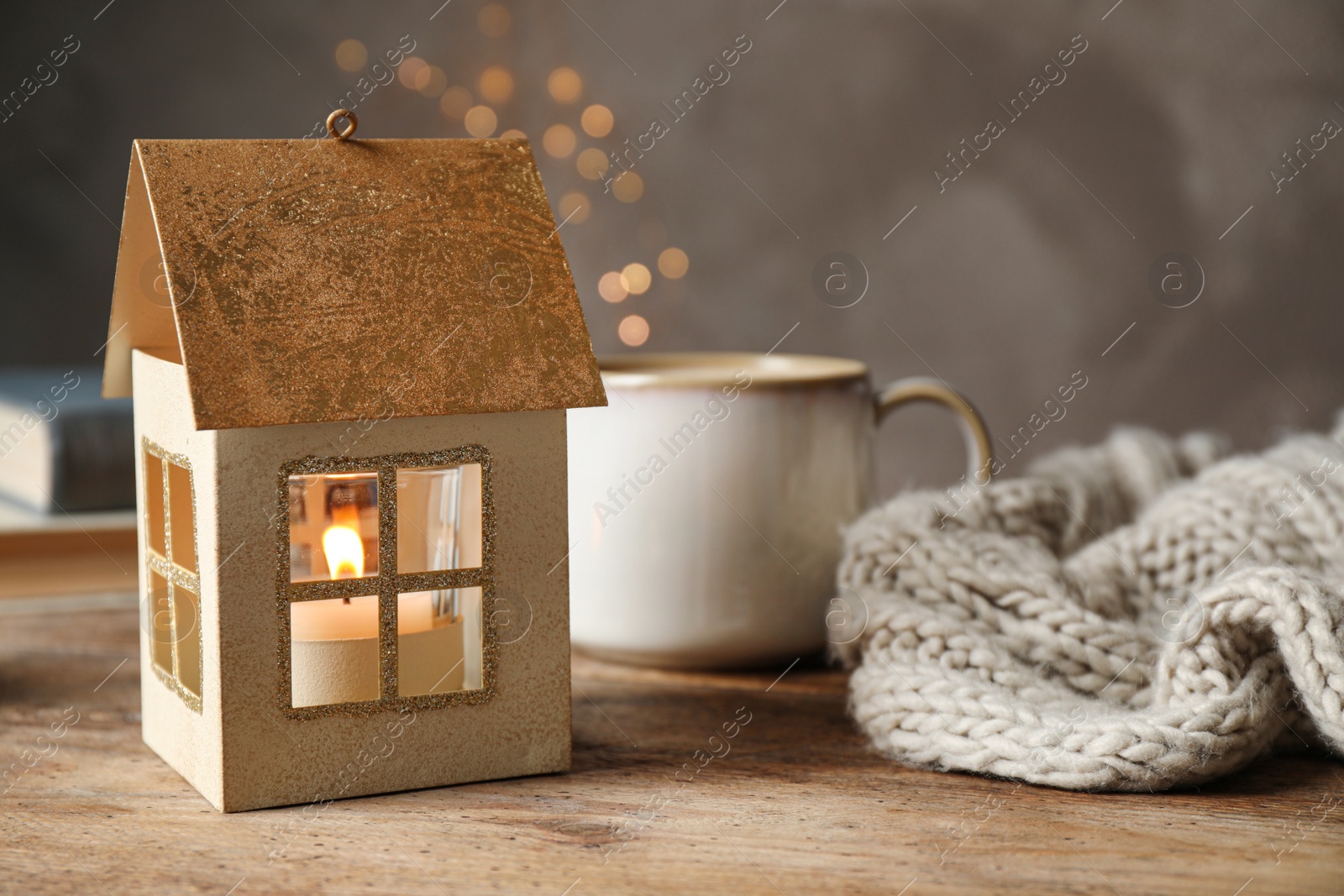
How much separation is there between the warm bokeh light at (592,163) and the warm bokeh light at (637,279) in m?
0.11

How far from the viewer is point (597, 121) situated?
1.42 metres

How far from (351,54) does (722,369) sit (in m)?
0.75

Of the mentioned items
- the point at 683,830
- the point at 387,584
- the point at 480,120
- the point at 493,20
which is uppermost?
the point at 493,20

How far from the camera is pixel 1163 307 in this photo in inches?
49.0

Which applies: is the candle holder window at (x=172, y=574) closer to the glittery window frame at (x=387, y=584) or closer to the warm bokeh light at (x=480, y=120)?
the glittery window frame at (x=387, y=584)

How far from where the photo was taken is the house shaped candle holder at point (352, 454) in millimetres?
564

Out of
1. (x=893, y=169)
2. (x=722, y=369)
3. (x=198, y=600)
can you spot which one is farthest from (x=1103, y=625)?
(x=893, y=169)

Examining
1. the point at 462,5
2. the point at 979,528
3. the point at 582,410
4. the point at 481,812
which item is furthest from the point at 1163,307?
the point at 481,812

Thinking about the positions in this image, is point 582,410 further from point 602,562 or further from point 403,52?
point 403,52

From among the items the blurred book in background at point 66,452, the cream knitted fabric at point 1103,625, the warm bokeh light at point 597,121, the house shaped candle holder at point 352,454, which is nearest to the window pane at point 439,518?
the house shaped candle holder at point 352,454

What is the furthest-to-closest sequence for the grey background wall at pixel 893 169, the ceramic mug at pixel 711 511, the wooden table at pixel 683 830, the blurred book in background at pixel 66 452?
the grey background wall at pixel 893 169, the blurred book in background at pixel 66 452, the ceramic mug at pixel 711 511, the wooden table at pixel 683 830

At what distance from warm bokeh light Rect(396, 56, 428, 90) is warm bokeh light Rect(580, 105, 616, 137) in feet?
0.62

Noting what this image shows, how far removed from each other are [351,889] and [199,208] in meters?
0.30

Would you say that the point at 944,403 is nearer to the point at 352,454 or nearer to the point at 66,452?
the point at 352,454
